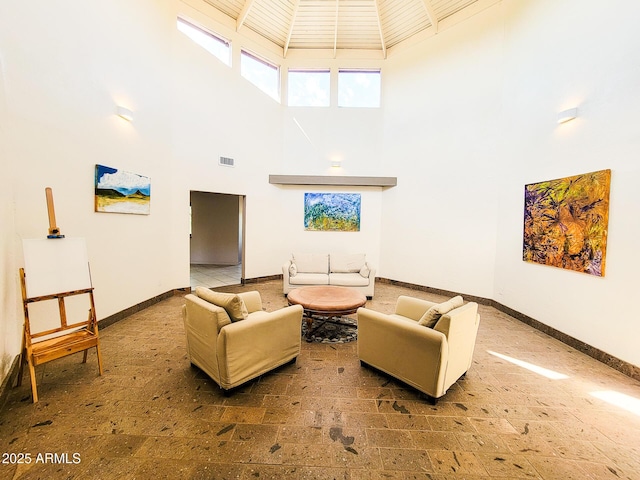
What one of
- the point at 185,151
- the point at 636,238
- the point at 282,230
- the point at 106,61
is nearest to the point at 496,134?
the point at 636,238

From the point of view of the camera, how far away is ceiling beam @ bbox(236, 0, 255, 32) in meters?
5.62

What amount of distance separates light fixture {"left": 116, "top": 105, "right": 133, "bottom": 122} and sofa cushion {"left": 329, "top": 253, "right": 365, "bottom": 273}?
4.40 metres

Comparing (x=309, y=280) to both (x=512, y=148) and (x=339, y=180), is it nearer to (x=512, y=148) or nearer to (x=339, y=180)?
(x=339, y=180)

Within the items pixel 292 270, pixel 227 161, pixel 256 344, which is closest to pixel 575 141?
pixel 256 344

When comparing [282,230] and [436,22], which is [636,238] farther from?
[282,230]

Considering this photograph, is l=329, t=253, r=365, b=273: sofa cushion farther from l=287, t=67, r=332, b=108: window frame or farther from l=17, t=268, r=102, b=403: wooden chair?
l=17, t=268, r=102, b=403: wooden chair

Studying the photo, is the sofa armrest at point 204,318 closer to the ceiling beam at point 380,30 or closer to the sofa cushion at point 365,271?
the sofa cushion at point 365,271

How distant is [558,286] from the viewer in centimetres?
375

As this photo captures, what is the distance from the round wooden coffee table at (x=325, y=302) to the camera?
135 inches

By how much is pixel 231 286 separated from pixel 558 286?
20.0 feet

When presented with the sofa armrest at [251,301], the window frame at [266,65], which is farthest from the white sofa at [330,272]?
the window frame at [266,65]

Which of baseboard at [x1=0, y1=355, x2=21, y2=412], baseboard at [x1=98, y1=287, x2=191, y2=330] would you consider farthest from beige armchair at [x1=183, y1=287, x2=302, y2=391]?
baseboard at [x1=98, y1=287, x2=191, y2=330]

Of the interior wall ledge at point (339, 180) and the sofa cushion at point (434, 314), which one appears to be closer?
the sofa cushion at point (434, 314)

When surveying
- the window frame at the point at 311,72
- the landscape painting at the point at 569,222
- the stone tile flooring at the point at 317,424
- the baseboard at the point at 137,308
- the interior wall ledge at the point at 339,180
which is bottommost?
the stone tile flooring at the point at 317,424
